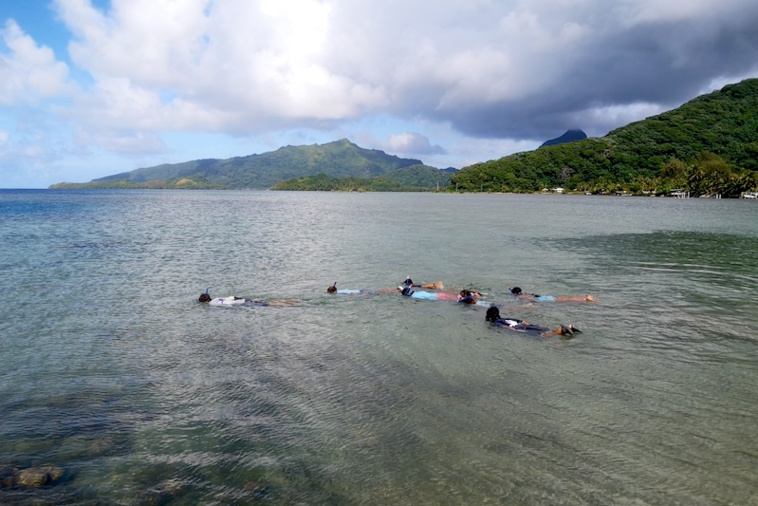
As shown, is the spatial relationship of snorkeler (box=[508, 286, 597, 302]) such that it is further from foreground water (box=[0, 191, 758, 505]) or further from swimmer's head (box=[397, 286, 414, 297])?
swimmer's head (box=[397, 286, 414, 297])

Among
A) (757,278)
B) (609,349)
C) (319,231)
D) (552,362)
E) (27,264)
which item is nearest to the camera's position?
(552,362)

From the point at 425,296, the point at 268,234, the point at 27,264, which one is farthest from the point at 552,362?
the point at 268,234

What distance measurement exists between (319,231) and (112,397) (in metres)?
56.0

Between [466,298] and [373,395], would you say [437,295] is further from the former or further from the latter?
[373,395]

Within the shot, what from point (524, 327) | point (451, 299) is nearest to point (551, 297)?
point (451, 299)

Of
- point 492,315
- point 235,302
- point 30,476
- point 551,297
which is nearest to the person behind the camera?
point 30,476

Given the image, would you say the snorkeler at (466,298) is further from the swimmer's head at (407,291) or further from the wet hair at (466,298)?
the swimmer's head at (407,291)

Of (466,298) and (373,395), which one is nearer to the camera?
(373,395)

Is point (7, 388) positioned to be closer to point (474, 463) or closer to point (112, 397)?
point (112, 397)

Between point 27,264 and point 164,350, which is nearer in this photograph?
point 164,350

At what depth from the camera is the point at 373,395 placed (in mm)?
14258

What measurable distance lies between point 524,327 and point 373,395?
33.2 ft

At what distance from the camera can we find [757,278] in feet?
107

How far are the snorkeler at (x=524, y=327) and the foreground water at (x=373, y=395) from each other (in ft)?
1.96
